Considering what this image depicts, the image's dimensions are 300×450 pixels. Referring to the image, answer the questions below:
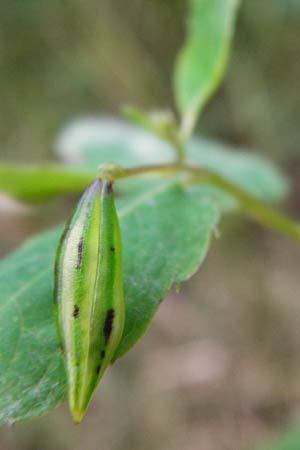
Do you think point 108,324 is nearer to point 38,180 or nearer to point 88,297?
point 88,297

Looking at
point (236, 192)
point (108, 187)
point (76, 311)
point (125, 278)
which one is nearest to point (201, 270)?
point (236, 192)

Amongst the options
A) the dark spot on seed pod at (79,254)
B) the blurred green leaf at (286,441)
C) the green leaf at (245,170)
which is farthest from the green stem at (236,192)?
the blurred green leaf at (286,441)

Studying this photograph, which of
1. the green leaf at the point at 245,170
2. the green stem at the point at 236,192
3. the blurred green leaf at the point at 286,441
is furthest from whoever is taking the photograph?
the blurred green leaf at the point at 286,441

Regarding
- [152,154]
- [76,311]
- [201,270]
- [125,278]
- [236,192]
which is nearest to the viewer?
[76,311]

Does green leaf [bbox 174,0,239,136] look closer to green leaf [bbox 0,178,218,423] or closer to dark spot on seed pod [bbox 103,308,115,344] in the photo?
green leaf [bbox 0,178,218,423]

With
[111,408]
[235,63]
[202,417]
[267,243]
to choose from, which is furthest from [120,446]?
[235,63]

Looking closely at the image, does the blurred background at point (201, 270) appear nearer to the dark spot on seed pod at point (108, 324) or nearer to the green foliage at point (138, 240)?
the green foliage at point (138, 240)

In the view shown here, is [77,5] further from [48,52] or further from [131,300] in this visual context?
[131,300]
